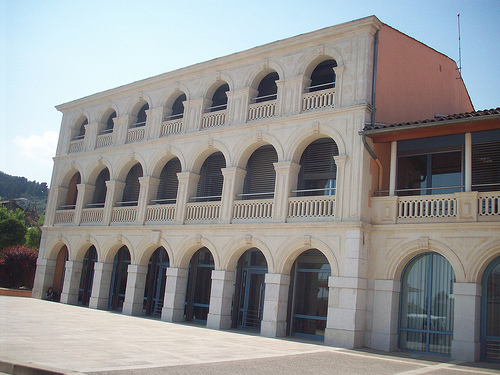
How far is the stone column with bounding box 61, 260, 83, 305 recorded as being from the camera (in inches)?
965

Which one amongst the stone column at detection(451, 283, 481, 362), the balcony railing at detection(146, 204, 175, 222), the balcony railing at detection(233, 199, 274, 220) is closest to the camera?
the stone column at detection(451, 283, 481, 362)

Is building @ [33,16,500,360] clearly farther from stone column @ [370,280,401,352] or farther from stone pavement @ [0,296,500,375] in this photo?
stone pavement @ [0,296,500,375]

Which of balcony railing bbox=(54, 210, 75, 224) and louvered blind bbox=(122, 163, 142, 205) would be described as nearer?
louvered blind bbox=(122, 163, 142, 205)

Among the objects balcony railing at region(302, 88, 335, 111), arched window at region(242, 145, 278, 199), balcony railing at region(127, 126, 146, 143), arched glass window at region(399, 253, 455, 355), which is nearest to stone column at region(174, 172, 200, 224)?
arched window at region(242, 145, 278, 199)

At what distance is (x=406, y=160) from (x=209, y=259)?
29.8 feet

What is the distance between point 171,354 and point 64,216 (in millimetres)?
17417

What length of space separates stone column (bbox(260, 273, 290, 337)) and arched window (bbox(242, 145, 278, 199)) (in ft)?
12.2

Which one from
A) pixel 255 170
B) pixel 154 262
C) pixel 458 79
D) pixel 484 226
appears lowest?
pixel 154 262

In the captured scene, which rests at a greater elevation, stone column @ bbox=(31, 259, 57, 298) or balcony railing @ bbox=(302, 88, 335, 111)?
balcony railing @ bbox=(302, 88, 335, 111)

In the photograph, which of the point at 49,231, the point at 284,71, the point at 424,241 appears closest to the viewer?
the point at 424,241

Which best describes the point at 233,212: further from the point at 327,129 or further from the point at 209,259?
the point at 327,129

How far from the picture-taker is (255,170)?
20.0m

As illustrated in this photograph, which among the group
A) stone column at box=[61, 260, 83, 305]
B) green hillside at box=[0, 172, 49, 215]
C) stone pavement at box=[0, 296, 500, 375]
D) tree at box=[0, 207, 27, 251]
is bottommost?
stone pavement at box=[0, 296, 500, 375]

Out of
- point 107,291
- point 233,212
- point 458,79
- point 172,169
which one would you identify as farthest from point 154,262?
point 458,79
